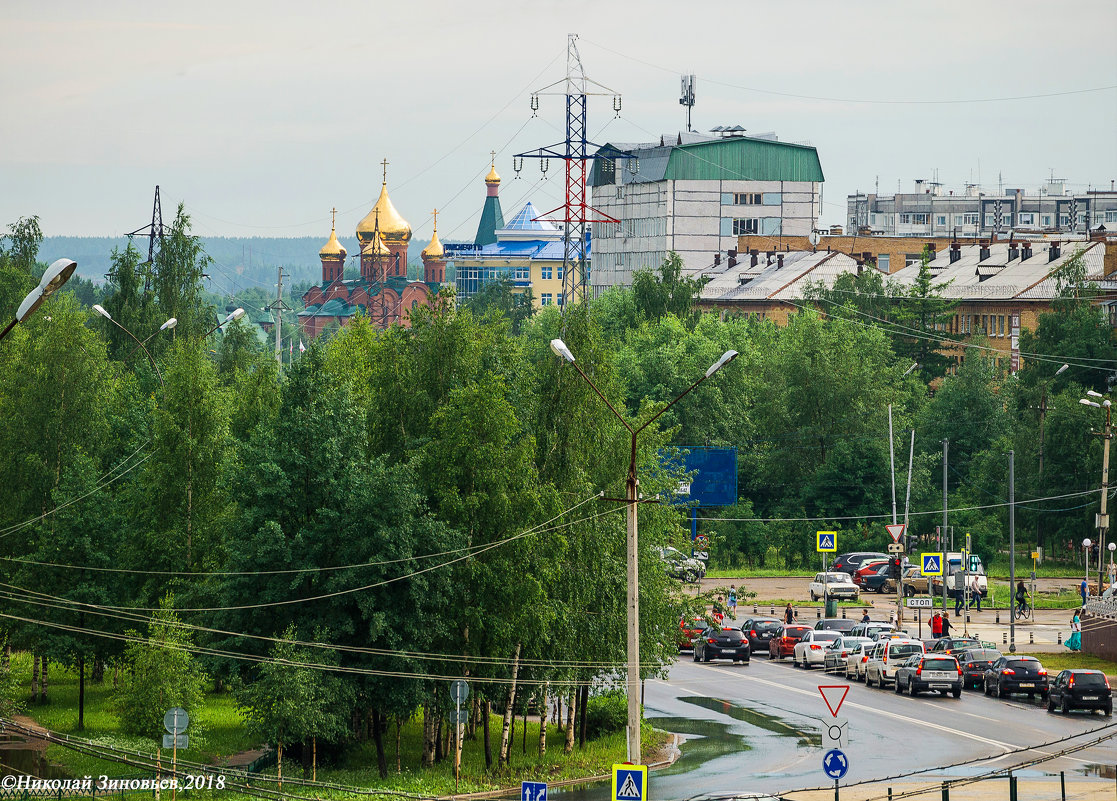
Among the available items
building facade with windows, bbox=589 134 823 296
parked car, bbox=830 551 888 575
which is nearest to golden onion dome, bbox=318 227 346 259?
building facade with windows, bbox=589 134 823 296

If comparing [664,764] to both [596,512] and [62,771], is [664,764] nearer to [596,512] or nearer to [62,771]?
[596,512]

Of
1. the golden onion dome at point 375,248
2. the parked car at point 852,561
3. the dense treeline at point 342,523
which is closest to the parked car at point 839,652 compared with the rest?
the dense treeline at point 342,523

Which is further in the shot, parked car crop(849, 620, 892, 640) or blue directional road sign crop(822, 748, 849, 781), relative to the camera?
parked car crop(849, 620, 892, 640)

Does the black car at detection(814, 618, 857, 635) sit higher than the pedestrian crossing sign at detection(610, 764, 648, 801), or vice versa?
the pedestrian crossing sign at detection(610, 764, 648, 801)

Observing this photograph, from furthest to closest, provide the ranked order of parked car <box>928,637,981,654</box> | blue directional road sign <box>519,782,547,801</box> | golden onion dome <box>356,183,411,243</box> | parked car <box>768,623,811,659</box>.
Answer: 1. golden onion dome <box>356,183,411,243</box>
2. parked car <box>768,623,811,659</box>
3. parked car <box>928,637,981,654</box>
4. blue directional road sign <box>519,782,547,801</box>

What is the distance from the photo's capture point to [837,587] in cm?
6662

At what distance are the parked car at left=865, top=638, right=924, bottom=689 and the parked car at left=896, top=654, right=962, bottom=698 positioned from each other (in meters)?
1.21

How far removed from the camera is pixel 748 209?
483ft

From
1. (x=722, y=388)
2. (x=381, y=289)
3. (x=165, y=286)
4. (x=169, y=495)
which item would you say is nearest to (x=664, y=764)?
(x=169, y=495)

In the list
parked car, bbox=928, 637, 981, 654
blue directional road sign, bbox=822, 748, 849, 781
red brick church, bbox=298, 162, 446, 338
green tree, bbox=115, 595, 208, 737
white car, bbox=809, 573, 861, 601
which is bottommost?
white car, bbox=809, 573, 861, 601

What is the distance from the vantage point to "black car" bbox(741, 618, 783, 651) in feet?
180

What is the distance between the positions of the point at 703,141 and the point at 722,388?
209 ft

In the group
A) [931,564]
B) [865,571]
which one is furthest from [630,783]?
[865,571]

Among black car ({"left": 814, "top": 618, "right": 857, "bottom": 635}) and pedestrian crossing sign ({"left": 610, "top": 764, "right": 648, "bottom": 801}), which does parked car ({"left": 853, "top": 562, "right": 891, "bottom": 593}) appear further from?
pedestrian crossing sign ({"left": 610, "top": 764, "right": 648, "bottom": 801})
